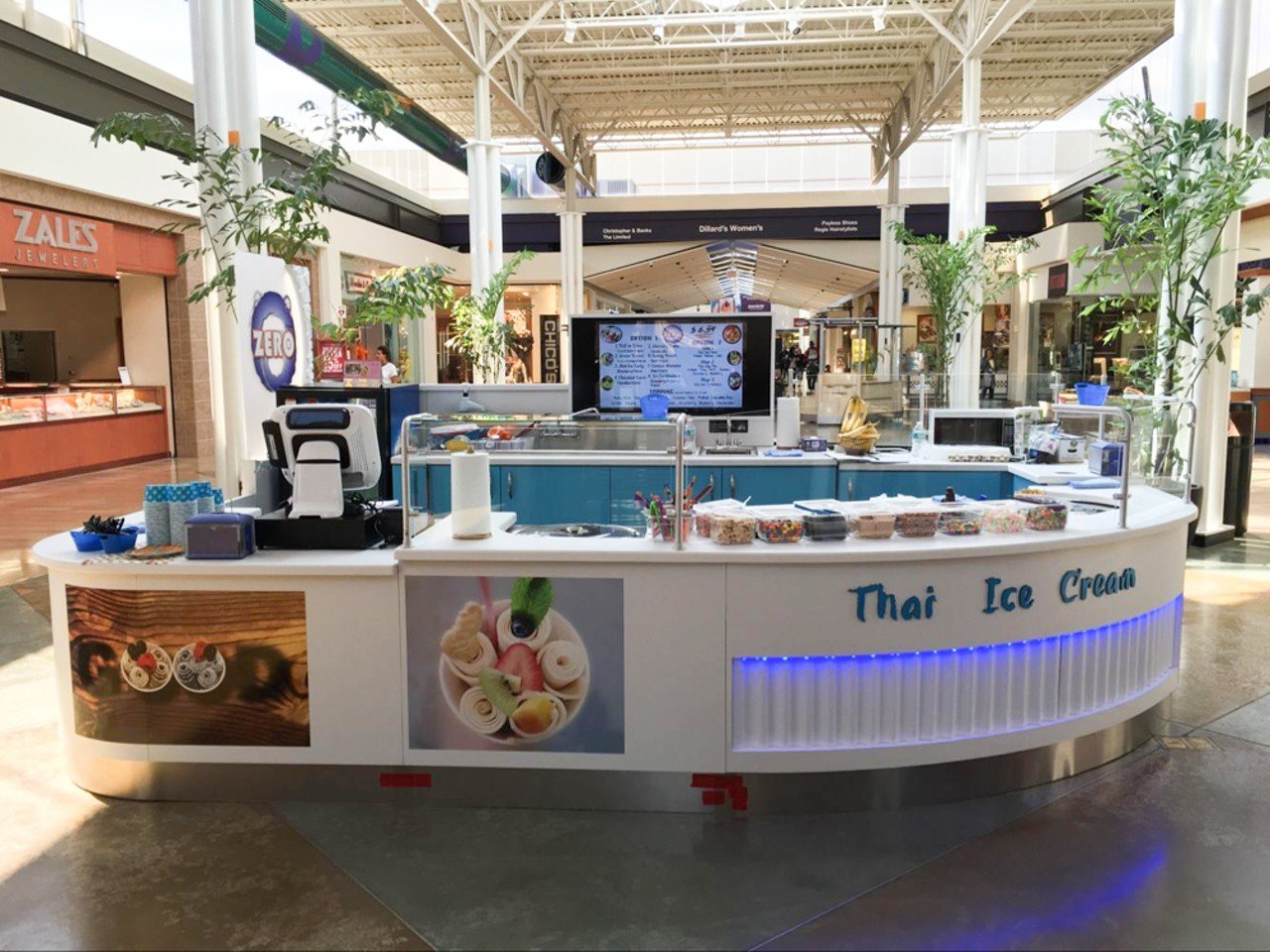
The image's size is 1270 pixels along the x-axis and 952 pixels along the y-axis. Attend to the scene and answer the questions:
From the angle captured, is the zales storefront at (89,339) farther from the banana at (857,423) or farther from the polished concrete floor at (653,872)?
the polished concrete floor at (653,872)

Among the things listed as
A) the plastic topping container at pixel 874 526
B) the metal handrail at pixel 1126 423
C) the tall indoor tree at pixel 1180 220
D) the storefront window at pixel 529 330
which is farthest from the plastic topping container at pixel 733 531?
the storefront window at pixel 529 330

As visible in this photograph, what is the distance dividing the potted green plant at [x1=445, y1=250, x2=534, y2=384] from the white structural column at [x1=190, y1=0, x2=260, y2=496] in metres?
5.55

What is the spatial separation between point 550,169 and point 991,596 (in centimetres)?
2026

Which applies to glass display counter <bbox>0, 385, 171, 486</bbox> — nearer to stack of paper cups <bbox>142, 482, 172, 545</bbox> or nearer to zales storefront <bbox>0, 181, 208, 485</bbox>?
zales storefront <bbox>0, 181, 208, 485</bbox>

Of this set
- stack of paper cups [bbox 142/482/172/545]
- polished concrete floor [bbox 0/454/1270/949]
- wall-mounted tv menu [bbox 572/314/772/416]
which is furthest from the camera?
wall-mounted tv menu [bbox 572/314/772/416]

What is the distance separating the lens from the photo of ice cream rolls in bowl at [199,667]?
3.49 meters

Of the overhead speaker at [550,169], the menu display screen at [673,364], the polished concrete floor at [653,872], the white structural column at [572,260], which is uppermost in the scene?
the overhead speaker at [550,169]

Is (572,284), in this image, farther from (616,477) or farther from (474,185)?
(616,477)

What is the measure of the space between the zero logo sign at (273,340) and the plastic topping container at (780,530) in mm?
2461

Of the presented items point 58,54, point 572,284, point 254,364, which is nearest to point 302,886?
point 254,364

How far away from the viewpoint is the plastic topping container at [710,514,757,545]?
11.4 feet

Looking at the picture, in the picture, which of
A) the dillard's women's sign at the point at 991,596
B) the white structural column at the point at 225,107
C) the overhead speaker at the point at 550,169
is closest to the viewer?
the dillard's women's sign at the point at 991,596

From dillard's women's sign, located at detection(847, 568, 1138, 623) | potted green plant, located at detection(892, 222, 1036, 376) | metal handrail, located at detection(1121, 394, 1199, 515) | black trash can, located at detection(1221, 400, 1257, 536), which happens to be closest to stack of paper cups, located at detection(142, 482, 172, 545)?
dillard's women's sign, located at detection(847, 568, 1138, 623)

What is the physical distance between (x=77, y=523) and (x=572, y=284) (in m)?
13.5
